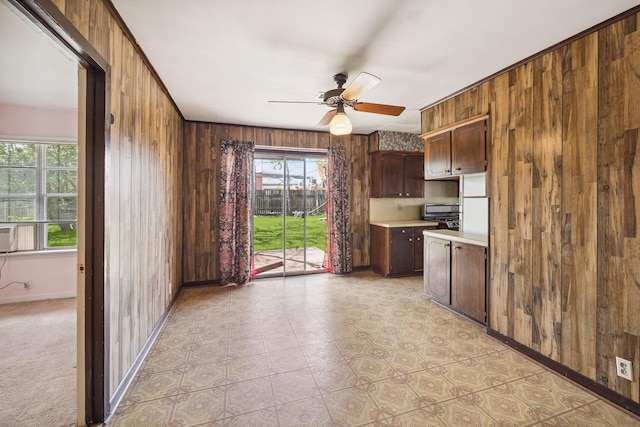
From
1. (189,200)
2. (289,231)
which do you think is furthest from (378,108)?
(189,200)

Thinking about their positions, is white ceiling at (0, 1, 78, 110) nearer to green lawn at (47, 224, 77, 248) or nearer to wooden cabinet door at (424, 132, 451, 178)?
green lawn at (47, 224, 77, 248)

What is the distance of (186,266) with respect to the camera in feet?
14.0

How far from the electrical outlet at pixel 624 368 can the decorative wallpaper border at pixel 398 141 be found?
3967 mm

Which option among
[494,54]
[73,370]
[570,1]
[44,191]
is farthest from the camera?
[44,191]

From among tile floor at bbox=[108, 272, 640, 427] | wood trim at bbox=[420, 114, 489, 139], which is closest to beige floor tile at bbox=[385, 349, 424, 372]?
tile floor at bbox=[108, 272, 640, 427]

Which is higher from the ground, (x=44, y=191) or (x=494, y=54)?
(x=494, y=54)

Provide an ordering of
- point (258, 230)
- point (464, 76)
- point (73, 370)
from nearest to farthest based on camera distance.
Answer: point (73, 370), point (464, 76), point (258, 230)

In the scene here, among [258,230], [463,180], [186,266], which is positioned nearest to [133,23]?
[186,266]

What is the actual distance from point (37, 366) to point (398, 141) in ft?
17.9

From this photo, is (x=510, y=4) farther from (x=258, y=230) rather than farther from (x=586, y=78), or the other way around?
(x=258, y=230)

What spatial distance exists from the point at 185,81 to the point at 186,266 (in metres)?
2.74

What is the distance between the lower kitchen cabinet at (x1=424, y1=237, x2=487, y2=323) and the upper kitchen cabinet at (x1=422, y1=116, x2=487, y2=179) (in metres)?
0.87

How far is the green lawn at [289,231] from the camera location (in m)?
5.04

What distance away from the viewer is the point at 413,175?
521 centimetres
